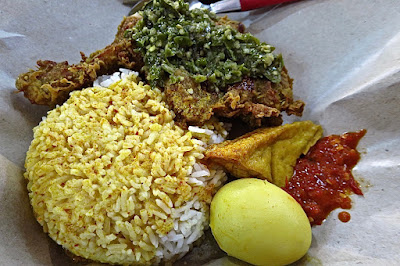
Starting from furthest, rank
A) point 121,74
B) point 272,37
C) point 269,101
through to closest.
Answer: point 272,37, point 121,74, point 269,101

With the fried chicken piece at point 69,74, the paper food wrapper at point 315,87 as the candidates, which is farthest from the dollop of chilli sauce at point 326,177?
the fried chicken piece at point 69,74

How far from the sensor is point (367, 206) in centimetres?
230

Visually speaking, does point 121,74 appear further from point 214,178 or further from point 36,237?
point 36,237

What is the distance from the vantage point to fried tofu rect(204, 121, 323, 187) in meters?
2.31

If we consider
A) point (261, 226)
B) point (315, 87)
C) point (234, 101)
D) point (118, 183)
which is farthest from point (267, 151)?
point (118, 183)

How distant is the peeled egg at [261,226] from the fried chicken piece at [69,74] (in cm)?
123

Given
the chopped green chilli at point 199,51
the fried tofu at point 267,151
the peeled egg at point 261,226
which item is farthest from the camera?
the chopped green chilli at point 199,51

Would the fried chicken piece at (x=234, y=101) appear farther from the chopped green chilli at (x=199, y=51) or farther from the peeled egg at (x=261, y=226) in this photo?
the peeled egg at (x=261, y=226)

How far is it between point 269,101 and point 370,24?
1.09 metres

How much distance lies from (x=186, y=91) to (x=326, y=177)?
109 centimetres

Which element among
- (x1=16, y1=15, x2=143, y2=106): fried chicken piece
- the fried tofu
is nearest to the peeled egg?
the fried tofu

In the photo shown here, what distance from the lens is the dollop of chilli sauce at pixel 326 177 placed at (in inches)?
93.4

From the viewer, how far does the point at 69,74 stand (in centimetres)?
259

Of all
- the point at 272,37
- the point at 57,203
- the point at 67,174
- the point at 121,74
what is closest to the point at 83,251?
the point at 57,203
